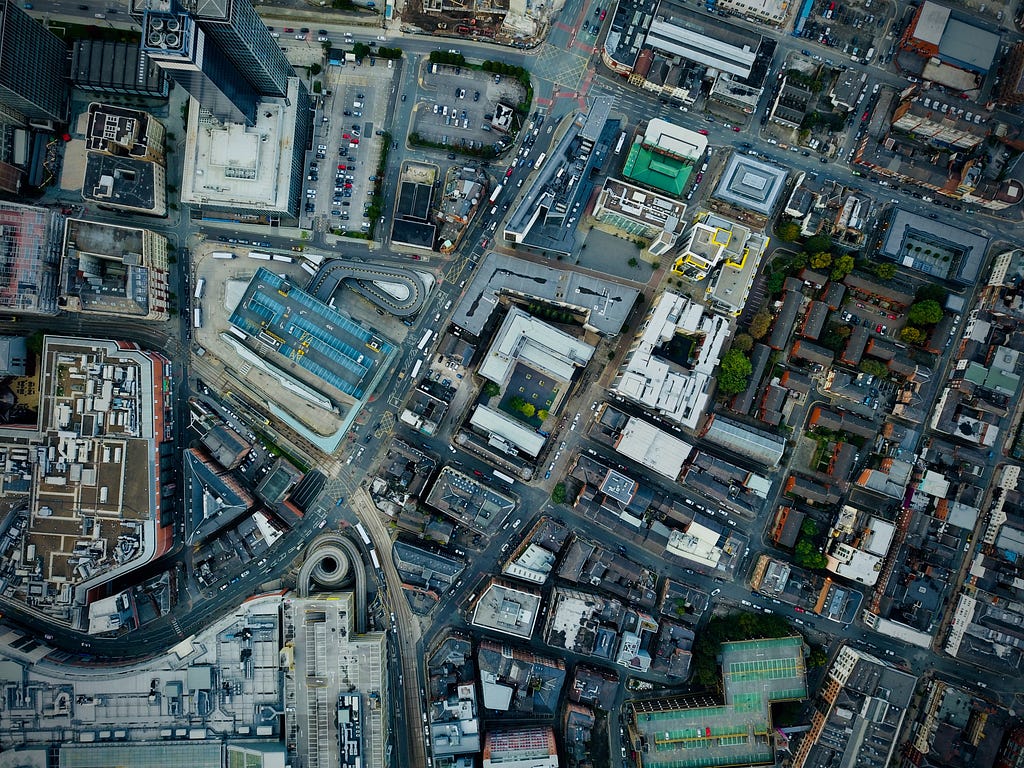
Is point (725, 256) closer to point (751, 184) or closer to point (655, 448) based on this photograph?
point (751, 184)

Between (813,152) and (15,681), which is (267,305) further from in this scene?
(813,152)

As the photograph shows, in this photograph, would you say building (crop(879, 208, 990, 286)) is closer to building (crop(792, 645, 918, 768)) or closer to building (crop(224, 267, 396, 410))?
building (crop(792, 645, 918, 768))

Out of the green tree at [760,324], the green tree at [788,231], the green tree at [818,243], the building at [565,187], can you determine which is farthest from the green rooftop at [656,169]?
the green tree at [760,324]

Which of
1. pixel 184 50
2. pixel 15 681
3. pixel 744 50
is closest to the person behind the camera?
pixel 184 50

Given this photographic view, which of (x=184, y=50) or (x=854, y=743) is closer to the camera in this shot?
(x=184, y=50)

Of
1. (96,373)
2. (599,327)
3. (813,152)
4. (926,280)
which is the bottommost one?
(96,373)

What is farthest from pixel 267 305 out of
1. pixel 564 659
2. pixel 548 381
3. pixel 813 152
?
pixel 813 152

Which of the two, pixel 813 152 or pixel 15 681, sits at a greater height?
pixel 813 152
